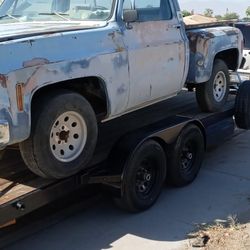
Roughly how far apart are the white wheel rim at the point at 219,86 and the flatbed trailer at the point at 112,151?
21 centimetres

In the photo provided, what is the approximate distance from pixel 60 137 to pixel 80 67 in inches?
24.2

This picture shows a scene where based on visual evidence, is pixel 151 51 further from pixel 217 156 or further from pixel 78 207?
pixel 217 156

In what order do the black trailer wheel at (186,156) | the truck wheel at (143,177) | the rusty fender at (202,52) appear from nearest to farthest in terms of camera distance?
the truck wheel at (143,177) < the black trailer wheel at (186,156) < the rusty fender at (202,52)

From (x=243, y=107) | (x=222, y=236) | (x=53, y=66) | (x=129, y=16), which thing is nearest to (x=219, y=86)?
(x=243, y=107)

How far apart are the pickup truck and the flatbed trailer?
174mm

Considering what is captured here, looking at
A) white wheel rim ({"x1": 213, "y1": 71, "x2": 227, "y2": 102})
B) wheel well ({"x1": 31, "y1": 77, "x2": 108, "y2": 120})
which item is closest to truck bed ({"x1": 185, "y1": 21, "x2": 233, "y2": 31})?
white wheel rim ({"x1": 213, "y1": 71, "x2": 227, "y2": 102})

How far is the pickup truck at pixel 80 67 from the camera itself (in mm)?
3729

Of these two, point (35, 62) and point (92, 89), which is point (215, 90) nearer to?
A: point (92, 89)

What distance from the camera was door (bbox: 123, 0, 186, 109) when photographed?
4.85 meters

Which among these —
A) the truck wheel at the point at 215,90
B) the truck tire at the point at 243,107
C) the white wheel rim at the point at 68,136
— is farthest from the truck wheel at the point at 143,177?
the truck tire at the point at 243,107

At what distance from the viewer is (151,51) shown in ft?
16.6

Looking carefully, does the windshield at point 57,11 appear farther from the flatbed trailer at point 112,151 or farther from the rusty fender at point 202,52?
the rusty fender at point 202,52

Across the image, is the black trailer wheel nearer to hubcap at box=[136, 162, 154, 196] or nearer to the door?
hubcap at box=[136, 162, 154, 196]

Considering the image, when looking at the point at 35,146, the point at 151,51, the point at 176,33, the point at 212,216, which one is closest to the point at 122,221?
the point at 212,216
